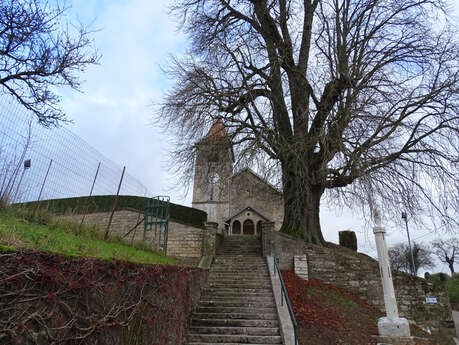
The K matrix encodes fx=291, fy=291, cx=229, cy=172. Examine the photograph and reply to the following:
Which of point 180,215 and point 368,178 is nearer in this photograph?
point 368,178

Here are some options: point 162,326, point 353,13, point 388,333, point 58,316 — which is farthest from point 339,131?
point 58,316

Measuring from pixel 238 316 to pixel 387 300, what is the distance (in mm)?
3945

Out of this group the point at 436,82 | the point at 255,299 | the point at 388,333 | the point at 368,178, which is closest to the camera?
the point at 388,333

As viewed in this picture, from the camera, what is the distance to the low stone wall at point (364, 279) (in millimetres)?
10562

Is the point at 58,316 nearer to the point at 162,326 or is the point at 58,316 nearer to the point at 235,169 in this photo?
the point at 162,326

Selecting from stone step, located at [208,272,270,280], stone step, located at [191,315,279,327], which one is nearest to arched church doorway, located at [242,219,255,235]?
stone step, located at [208,272,270,280]

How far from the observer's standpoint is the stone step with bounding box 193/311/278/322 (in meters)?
7.48

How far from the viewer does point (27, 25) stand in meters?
6.15

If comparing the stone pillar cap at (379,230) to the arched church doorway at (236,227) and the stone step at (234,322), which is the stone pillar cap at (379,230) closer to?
the stone step at (234,322)

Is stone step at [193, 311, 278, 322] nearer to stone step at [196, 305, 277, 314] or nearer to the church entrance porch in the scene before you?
stone step at [196, 305, 277, 314]

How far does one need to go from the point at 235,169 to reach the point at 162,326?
693 centimetres

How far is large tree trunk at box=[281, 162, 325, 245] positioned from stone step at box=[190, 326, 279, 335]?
18.2ft

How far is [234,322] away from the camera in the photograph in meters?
7.30

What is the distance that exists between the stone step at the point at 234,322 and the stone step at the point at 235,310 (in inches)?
18.0
